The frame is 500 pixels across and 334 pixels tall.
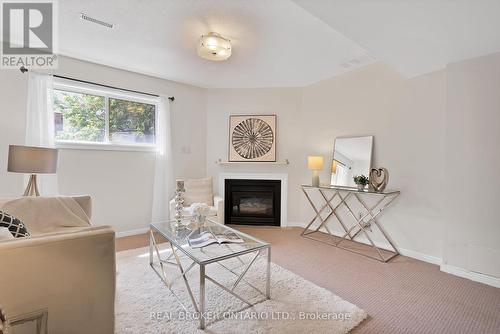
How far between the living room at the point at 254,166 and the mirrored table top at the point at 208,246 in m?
0.03

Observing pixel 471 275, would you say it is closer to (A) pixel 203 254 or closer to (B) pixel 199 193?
(A) pixel 203 254

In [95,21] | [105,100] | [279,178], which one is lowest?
[279,178]

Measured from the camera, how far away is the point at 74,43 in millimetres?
2785

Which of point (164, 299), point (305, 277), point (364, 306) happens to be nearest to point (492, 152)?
point (364, 306)

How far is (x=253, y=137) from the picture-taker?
4293mm

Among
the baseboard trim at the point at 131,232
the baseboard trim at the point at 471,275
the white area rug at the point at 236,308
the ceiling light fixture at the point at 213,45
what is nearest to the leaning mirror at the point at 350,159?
the baseboard trim at the point at 471,275

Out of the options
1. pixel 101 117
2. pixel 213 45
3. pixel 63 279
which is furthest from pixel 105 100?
pixel 63 279

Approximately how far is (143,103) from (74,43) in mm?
1210

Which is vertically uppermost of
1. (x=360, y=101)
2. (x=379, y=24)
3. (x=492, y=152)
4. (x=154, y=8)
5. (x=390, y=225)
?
(x=154, y=8)

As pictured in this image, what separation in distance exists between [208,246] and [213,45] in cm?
195

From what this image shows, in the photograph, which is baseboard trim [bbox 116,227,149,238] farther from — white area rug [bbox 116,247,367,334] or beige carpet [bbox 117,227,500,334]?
white area rug [bbox 116,247,367,334]

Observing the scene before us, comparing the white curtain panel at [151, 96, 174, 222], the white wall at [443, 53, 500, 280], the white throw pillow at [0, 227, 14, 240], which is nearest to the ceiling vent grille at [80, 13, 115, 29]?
the white curtain panel at [151, 96, 174, 222]

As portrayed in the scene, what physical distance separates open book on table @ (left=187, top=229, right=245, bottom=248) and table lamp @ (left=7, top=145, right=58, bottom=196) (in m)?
1.56

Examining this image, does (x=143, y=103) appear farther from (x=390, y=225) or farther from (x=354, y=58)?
(x=390, y=225)
